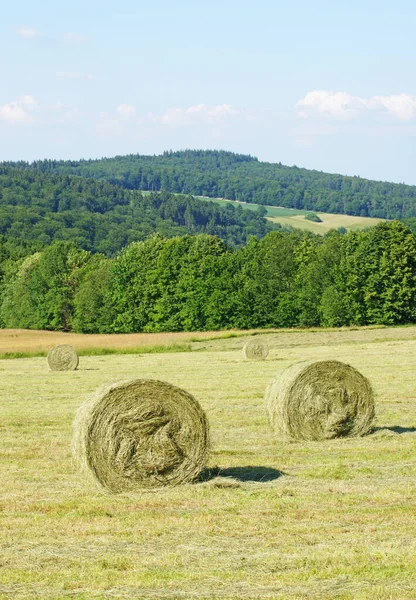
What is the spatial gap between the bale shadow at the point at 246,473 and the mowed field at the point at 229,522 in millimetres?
40

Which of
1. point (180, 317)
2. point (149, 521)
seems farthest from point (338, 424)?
point (180, 317)

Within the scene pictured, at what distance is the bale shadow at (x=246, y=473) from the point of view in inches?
463

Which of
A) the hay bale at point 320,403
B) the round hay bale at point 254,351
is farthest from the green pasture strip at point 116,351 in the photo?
the hay bale at point 320,403

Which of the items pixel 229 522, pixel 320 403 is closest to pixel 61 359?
pixel 320 403

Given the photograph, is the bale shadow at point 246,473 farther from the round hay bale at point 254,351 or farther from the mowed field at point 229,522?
the round hay bale at point 254,351

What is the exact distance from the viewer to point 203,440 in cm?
1184

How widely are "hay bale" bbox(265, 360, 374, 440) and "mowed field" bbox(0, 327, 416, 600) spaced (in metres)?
0.41

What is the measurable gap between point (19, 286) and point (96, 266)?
8.70m

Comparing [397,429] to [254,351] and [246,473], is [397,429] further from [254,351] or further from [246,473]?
[254,351]

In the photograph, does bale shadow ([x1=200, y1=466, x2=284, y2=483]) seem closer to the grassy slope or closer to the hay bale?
the hay bale

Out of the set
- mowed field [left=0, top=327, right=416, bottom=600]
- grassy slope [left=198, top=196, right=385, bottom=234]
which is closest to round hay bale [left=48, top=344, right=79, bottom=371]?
mowed field [left=0, top=327, right=416, bottom=600]

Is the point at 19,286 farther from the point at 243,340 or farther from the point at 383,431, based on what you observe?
the point at 383,431

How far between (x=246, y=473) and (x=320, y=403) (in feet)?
12.9

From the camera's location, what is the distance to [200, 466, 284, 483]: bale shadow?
11758 millimetres
